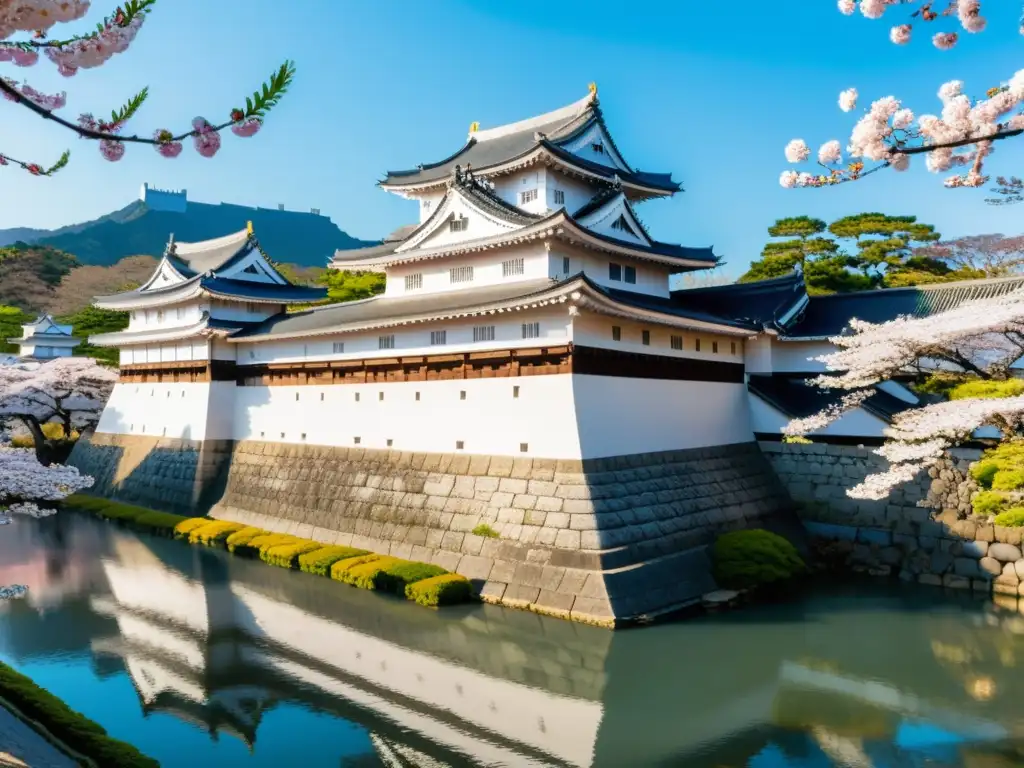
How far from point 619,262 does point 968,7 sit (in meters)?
15.3

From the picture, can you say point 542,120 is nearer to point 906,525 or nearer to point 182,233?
point 906,525

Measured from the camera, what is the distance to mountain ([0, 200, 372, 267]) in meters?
96.3

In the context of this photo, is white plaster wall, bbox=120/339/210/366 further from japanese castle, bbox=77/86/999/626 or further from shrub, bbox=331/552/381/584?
shrub, bbox=331/552/381/584

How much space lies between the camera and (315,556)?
1805cm

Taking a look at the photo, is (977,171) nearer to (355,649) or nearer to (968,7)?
(968,7)

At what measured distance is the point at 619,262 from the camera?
2044 cm

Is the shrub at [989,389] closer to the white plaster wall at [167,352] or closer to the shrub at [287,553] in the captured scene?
the shrub at [287,553]

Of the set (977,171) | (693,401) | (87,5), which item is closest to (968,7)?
(977,171)

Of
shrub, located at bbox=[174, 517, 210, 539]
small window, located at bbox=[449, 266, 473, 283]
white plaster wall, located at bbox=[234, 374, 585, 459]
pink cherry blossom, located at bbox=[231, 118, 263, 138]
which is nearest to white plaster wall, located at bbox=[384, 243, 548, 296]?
small window, located at bbox=[449, 266, 473, 283]

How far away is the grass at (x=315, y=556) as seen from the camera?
1539 cm

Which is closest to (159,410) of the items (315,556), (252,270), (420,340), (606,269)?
(252,270)

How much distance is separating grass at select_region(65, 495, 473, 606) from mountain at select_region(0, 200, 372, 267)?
61.3m

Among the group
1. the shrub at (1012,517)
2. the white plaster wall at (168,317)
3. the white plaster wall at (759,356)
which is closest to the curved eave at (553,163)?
the white plaster wall at (759,356)

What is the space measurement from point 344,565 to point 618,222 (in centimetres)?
1210
